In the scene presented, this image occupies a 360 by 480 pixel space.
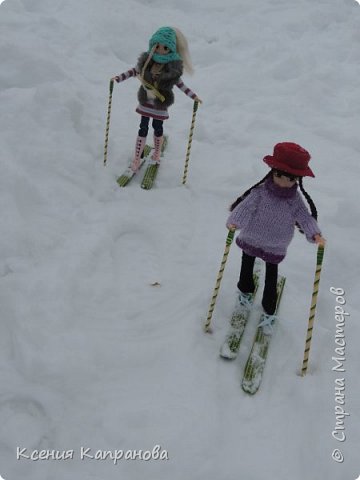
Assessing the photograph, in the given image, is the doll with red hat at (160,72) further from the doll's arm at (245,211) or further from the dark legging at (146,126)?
the doll's arm at (245,211)

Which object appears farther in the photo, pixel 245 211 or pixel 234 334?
pixel 234 334

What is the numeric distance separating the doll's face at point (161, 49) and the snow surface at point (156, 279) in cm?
178

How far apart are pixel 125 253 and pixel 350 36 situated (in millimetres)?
9895

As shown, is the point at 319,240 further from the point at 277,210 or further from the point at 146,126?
the point at 146,126

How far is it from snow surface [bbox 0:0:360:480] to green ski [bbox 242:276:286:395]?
0.31 feet

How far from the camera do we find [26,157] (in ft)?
19.2

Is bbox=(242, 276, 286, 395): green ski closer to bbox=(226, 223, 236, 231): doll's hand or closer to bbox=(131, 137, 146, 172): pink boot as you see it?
bbox=(226, 223, 236, 231): doll's hand

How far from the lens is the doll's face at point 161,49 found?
227 inches

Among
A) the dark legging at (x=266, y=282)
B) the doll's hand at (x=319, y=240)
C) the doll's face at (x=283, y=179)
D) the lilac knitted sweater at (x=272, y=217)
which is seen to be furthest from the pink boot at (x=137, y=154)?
the doll's hand at (x=319, y=240)

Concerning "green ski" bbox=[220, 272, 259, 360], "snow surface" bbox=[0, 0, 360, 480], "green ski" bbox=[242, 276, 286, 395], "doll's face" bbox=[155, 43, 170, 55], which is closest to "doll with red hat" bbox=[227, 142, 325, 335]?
"green ski" bbox=[220, 272, 259, 360]

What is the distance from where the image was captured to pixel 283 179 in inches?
150

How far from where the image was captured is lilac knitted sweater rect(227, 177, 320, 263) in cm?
391

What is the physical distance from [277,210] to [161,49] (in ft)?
10.4

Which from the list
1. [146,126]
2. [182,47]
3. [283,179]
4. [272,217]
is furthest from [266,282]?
[182,47]
